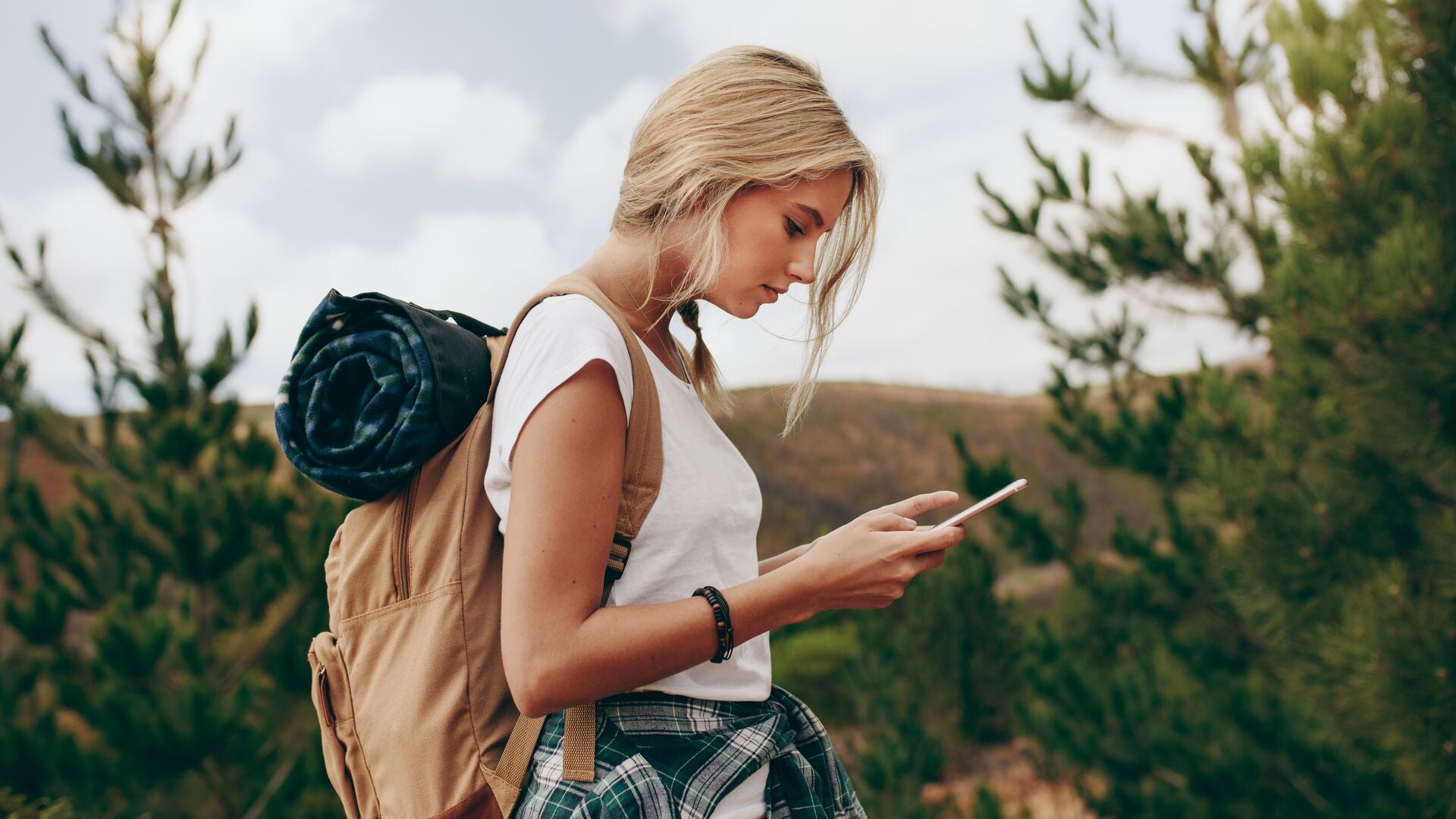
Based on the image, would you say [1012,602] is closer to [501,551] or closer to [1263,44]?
[1263,44]

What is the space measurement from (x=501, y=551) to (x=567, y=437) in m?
0.21

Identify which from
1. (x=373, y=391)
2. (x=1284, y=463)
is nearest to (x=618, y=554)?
(x=373, y=391)

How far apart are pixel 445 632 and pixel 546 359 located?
12.1 inches

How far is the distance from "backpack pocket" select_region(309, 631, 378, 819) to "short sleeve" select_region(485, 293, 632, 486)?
30 centimetres

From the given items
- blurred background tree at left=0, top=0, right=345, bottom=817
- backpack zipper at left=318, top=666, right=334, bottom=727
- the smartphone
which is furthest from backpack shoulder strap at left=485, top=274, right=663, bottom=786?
blurred background tree at left=0, top=0, right=345, bottom=817

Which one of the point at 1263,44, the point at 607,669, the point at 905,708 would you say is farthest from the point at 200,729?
the point at 1263,44

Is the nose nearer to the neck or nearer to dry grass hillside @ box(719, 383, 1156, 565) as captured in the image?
the neck

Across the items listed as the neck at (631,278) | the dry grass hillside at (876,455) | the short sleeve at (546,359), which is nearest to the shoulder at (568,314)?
the short sleeve at (546,359)

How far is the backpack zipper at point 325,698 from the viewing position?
47.3 inches

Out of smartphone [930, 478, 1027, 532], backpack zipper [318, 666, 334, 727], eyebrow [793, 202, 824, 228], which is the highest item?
eyebrow [793, 202, 824, 228]

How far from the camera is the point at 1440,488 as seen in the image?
156 inches

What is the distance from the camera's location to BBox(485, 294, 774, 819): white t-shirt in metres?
1.08

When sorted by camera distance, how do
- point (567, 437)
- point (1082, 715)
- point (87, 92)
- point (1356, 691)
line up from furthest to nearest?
point (1082, 715) → point (87, 92) → point (1356, 691) → point (567, 437)

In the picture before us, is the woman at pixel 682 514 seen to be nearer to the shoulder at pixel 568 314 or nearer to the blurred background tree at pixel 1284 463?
the shoulder at pixel 568 314
